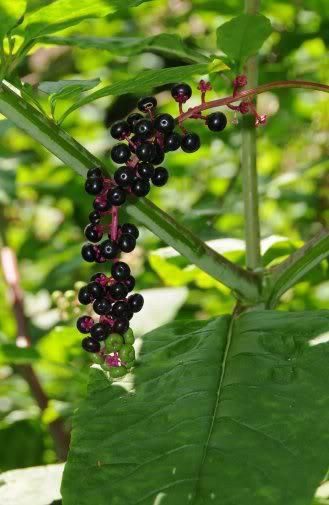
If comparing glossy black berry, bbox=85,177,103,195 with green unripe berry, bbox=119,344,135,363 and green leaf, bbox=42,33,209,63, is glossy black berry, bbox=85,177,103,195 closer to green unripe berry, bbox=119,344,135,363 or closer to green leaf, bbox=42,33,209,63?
green unripe berry, bbox=119,344,135,363

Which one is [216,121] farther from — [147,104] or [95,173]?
[95,173]

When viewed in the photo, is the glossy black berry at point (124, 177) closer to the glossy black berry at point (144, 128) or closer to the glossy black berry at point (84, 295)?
the glossy black berry at point (144, 128)

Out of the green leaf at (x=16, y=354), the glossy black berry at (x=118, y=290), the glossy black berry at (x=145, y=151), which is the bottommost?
the glossy black berry at (x=118, y=290)

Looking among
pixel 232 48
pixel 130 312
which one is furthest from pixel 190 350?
pixel 232 48

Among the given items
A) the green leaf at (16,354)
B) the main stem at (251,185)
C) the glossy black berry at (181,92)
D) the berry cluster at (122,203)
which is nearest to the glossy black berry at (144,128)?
the berry cluster at (122,203)

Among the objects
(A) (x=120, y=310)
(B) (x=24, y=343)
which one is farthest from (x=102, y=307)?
(B) (x=24, y=343)

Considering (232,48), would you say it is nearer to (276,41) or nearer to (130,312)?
(130,312)
